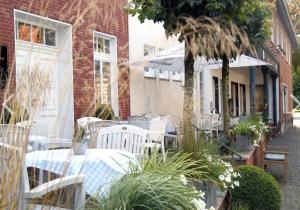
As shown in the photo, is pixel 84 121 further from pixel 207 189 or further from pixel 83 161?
pixel 83 161

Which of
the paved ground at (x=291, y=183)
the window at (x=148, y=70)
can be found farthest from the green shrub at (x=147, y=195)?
the window at (x=148, y=70)

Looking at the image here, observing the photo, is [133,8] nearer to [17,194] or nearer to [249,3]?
[249,3]

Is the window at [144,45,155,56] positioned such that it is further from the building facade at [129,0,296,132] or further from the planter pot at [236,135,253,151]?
the planter pot at [236,135,253,151]

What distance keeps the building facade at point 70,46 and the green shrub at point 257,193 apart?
155 cm

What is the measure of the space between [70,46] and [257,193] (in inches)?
98.2

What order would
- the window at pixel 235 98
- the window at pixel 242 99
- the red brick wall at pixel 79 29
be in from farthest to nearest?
the window at pixel 242 99 → the window at pixel 235 98 → the red brick wall at pixel 79 29

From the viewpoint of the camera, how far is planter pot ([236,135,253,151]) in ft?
23.0

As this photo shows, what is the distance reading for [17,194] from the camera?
6.11ft

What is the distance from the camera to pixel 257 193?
487 cm

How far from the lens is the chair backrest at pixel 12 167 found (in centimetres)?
181

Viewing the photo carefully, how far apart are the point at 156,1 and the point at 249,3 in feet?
3.39

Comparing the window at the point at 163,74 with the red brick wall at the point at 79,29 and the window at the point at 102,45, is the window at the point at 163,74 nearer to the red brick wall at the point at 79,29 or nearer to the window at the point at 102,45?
the red brick wall at the point at 79,29

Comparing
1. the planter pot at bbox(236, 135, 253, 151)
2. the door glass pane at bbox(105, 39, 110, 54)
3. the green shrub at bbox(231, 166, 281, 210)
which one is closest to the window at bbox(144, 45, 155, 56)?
the door glass pane at bbox(105, 39, 110, 54)

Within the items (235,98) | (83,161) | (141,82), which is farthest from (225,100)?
(235,98)
